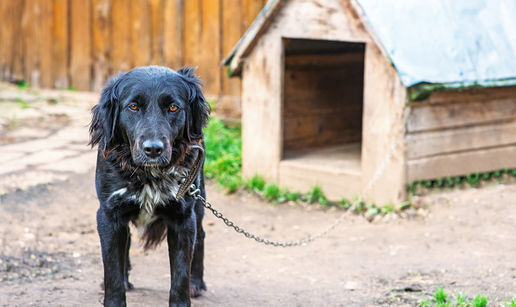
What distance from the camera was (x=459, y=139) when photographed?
5.34 meters

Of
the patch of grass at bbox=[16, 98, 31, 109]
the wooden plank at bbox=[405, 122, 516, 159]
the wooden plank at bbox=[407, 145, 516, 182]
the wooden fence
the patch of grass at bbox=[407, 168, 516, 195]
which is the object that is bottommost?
the patch of grass at bbox=[407, 168, 516, 195]

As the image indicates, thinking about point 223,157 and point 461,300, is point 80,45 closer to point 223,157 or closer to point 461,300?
point 223,157

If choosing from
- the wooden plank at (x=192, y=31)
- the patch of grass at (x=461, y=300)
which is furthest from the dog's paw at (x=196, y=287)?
the wooden plank at (x=192, y=31)

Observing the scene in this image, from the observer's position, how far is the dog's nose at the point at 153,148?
2.59m

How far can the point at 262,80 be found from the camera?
19.1ft

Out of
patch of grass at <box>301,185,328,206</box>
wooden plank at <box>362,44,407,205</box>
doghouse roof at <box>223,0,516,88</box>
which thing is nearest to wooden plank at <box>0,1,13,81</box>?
doghouse roof at <box>223,0,516,88</box>

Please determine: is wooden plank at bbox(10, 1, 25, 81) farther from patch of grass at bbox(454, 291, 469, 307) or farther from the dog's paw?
patch of grass at bbox(454, 291, 469, 307)

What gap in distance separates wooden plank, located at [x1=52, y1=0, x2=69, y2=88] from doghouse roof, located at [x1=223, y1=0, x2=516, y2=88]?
5.28 m

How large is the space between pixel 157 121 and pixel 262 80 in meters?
3.23

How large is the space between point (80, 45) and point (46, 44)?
2.48ft

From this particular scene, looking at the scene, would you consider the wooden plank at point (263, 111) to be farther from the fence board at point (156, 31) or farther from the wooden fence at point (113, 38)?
the fence board at point (156, 31)

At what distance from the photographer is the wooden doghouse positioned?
195 inches

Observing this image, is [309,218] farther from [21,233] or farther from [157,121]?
[157,121]

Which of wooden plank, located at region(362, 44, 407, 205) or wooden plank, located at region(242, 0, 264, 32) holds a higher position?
wooden plank, located at region(242, 0, 264, 32)
